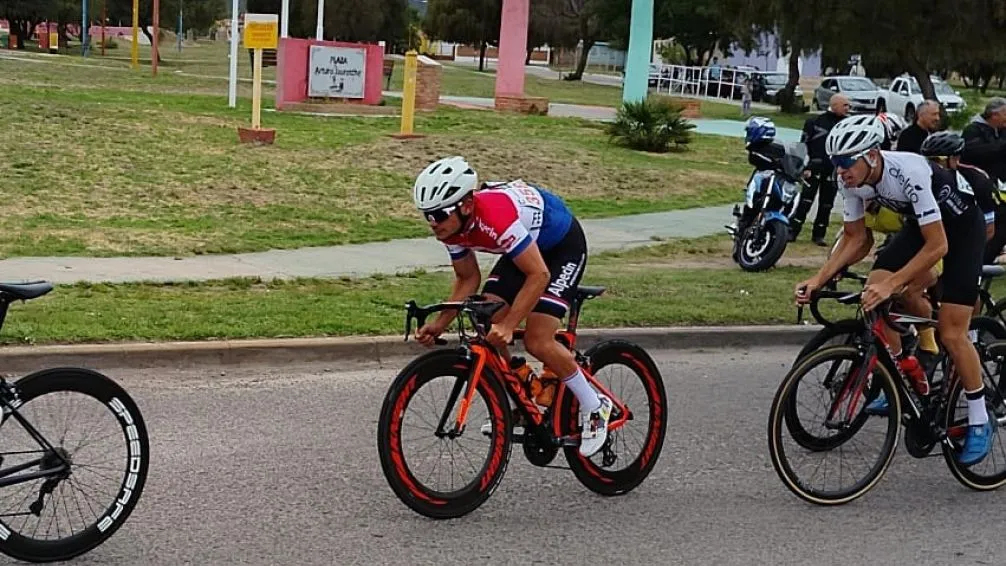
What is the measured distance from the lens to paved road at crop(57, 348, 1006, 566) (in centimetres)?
523

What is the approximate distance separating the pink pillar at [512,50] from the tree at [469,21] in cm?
5030

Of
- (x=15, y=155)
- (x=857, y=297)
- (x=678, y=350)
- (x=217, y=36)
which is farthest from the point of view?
(x=217, y=36)

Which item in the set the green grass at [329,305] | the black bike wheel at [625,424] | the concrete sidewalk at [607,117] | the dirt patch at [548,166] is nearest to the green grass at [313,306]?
the green grass at [329,305]

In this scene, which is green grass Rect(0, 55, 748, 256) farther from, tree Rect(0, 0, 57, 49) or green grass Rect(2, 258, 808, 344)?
tree Rect(0, 0, 57, 49)

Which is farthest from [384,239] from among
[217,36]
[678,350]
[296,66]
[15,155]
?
[217,36]

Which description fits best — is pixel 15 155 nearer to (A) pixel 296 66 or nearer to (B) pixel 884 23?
(A) pixel 296 66

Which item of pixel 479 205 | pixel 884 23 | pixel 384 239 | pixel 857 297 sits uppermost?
pixel 884 23

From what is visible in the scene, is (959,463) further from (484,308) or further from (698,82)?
(698,82)

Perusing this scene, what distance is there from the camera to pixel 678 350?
31.6ft

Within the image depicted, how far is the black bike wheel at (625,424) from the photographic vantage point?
593cm

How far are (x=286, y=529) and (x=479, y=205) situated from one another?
5.40 ft

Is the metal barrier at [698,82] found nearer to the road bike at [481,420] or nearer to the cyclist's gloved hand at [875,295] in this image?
the cyclist's gloved hand at [875,295]

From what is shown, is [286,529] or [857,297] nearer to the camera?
[286,529]

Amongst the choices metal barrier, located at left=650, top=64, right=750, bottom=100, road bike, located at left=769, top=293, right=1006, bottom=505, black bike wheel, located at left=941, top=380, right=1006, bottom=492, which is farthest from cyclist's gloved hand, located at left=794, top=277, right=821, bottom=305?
metal barrier, located at left=650, top=64, right=750, bottom=100
